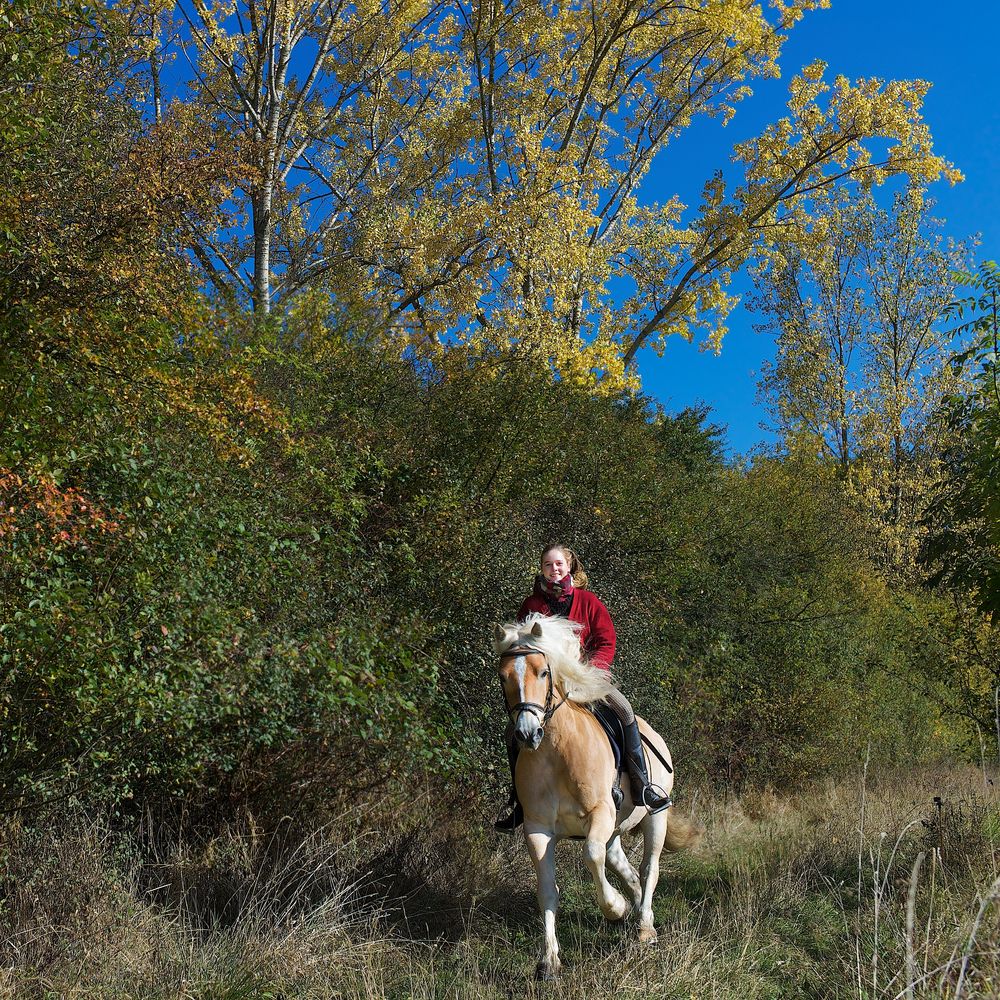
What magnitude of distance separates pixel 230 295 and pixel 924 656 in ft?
37.9

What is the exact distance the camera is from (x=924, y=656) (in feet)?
48.5

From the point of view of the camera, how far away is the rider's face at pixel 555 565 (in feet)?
22.4

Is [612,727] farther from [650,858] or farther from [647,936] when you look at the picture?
[647,936]

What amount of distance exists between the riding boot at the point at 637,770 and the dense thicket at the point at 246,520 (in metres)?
1.49

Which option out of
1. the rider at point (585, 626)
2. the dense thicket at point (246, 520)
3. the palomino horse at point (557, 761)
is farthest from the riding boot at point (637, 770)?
the dense thicket at point (246, 520)

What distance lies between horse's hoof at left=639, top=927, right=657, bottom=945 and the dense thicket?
2.00 metres

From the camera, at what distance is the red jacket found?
22.7 feet

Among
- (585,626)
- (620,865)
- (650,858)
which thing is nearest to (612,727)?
(585,626)

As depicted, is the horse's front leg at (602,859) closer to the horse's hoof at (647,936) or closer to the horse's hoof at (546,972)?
the horse's hoof at (647,936)

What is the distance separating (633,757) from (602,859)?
1.17m

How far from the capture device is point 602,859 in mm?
5734

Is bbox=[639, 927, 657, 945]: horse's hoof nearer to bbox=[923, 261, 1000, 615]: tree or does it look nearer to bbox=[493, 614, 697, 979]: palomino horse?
bbox=[493, 614, 697, 979]: palomino horse

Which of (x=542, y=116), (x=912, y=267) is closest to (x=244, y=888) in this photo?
(x=542, y=116)

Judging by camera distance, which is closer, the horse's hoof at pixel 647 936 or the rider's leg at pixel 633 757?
the horse's hoof at pixel 647 936
